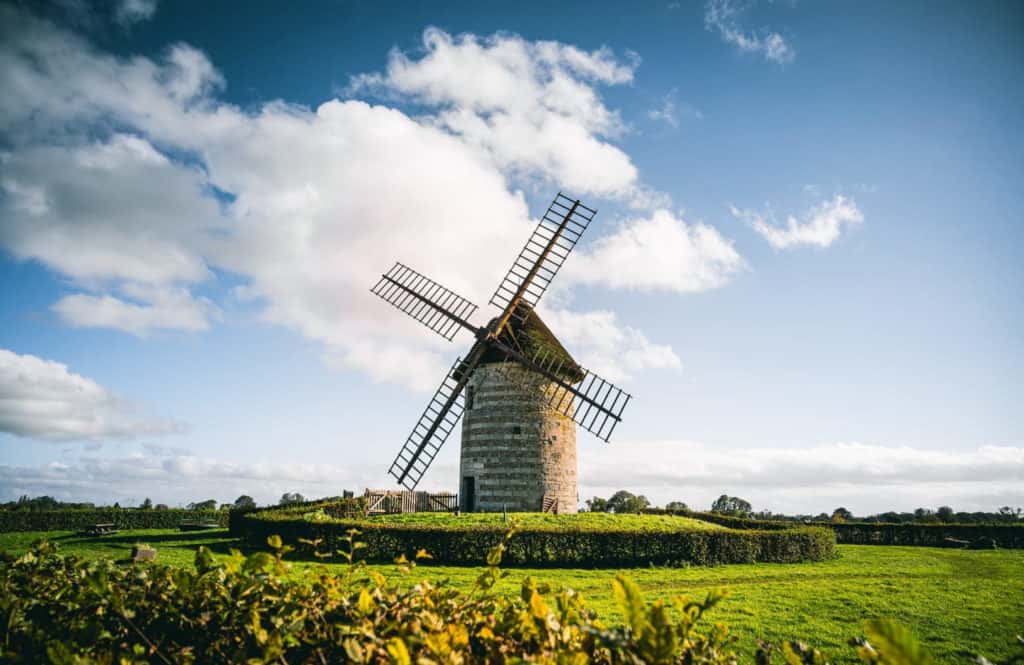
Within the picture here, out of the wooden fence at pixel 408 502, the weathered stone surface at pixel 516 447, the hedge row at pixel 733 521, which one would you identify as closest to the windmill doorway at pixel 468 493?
the weathered stone surface at pixel 516 447

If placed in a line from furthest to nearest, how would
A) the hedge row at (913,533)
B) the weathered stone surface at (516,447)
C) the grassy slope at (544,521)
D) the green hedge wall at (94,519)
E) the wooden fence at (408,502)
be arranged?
the hedge row at (913,533) → the green hedge wall at (94,519) → the wooden fence at (408,502) → the weathered stone surface at (516,447) → the grassy slope at (544,521)

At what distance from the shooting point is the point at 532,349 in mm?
21109

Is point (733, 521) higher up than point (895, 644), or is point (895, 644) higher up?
point (895, 644)

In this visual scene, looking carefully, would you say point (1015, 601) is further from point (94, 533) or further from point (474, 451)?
point (94, 533)

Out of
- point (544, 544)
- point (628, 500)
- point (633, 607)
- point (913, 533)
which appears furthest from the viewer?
point (628, 500)

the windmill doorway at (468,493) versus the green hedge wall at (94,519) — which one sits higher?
the windmill doorway at (468,493)

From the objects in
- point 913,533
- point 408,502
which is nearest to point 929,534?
point 913,533

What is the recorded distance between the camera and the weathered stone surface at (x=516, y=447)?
20281 millimetres

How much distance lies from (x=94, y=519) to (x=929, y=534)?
4460 cm

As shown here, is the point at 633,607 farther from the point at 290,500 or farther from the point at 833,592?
the point at 290,500

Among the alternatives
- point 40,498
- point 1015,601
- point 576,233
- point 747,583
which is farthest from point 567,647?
point 40,498

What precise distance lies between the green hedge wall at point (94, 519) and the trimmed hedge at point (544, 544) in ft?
50.5

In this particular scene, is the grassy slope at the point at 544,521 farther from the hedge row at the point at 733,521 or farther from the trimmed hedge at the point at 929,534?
the trimmed hedge at the point at 929,534

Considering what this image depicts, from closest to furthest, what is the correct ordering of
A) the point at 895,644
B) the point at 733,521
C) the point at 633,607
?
the point at 895,644 → the point at 633,607 → the point at 733,521
